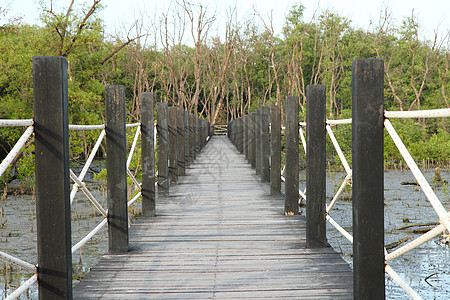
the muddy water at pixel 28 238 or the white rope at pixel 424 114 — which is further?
the muddy water at pixel 28 238

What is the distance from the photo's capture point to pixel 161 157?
5383 mm

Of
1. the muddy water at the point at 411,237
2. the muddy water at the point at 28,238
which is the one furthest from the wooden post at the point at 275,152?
the muddy water at the point at 28,238

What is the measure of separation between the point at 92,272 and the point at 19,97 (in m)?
12.9

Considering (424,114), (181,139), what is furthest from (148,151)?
(181,139)

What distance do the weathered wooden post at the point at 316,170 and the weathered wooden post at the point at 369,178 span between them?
1095 millimetres

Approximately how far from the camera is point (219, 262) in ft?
9.52

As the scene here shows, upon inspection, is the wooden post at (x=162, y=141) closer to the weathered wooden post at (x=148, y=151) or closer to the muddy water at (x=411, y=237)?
the weathered wooden post at (x=148, y=151)

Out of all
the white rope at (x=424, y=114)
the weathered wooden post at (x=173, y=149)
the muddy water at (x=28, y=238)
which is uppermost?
the white rope at (x=424, y=114)

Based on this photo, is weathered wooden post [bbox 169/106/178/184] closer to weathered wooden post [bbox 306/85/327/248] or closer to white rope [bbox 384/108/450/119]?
weathered wooden post [bbox 306/85/327/248]

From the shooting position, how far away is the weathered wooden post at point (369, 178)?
2.01m

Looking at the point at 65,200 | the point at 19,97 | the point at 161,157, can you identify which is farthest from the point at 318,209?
the point at 19,97

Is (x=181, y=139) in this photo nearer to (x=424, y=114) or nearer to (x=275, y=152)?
(x=275, y=152)

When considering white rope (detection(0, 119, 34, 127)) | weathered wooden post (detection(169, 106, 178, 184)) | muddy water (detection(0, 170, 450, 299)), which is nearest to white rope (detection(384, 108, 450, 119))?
white rope (detection(0, 119, 34, 127))

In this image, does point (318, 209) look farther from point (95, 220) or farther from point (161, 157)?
point (95, 220)
